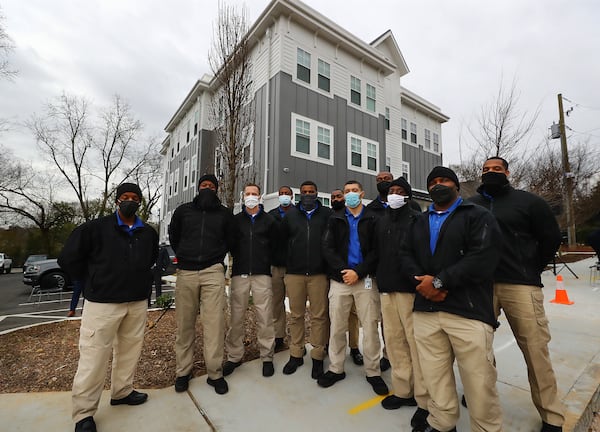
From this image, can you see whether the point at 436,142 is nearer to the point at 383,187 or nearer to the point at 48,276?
the point at 383,187

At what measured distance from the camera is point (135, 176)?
96.5ft

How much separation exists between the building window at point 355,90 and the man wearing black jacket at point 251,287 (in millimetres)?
13014

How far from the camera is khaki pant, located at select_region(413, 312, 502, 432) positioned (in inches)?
84.8

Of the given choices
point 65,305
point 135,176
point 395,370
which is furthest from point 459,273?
point 135,176

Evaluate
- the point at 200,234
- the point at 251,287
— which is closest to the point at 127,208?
the point at 200,234

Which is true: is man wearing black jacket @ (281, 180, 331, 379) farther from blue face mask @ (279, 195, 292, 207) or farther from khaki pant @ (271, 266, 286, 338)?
blue face mask @ (279, 195, 292, 207)

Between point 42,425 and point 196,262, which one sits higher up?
point 196,262

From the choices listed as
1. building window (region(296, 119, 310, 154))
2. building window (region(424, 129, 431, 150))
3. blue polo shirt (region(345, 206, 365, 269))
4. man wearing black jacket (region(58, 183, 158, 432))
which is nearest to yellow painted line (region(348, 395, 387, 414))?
blue polo shirt (region(345, 206, 365, 269))

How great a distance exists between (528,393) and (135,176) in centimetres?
3263

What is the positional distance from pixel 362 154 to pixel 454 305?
44.3 ft

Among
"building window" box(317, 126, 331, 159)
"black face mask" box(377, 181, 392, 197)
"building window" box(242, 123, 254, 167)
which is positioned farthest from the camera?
"building window" box(317, 126, 331, 159)

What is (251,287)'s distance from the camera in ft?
12.3

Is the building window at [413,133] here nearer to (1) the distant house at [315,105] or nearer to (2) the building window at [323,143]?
(1) the distant house at [315,105]

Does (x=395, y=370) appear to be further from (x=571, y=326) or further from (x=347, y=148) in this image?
(x=347, y=148)
